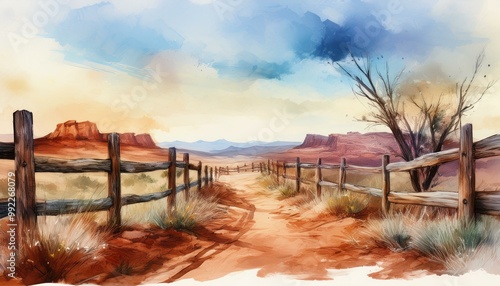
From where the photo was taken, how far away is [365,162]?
10.2 metres

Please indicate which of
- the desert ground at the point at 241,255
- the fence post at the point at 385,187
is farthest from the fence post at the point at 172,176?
the fence post at the point at 385,187

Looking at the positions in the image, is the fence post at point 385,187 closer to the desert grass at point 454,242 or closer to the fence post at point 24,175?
the desert grass at point 454,242

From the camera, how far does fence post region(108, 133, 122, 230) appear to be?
5.20m

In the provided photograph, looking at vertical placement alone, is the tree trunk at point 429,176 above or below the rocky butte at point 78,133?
below

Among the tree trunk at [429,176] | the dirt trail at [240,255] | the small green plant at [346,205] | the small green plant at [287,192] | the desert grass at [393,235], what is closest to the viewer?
the dirt trail at [240,255]

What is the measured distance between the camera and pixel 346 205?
7324mm

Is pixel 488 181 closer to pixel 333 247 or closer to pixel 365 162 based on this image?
pixel 333 247

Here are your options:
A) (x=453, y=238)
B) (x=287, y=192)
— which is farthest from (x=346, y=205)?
(x=287, y=192)

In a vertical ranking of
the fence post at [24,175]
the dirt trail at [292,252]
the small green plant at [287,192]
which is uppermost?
the fence post at [24,175]

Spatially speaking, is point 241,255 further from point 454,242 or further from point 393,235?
point 454,242

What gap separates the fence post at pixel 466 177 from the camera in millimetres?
4203

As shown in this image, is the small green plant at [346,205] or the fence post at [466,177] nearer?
the fence post at [466,177]

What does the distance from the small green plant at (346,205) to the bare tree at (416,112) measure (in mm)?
1316

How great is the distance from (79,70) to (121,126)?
0.97 metres
